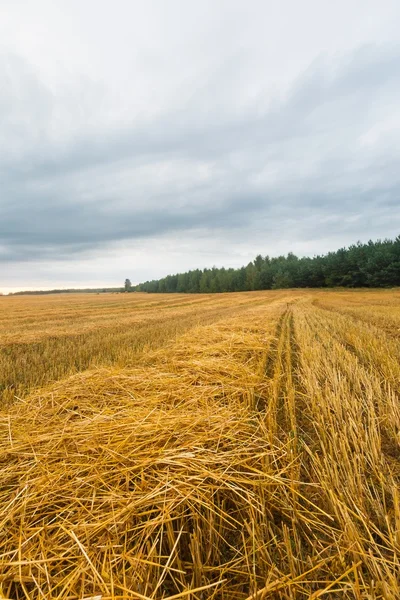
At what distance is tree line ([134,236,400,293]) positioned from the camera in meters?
51.5

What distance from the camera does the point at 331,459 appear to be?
82.3 inches

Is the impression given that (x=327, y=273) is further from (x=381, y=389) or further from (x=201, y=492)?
(x=201, y=492)

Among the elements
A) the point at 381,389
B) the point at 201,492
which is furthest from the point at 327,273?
the point at 201,492

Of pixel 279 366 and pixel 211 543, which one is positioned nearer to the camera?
pixel 211 543

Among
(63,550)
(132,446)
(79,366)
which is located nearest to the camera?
(63,550)

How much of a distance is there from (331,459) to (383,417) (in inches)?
45.7

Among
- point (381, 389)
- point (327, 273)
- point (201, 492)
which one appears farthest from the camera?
point (327, 273)

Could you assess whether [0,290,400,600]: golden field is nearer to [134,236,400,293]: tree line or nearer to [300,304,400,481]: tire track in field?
[300,304,400,481]: tire track in field

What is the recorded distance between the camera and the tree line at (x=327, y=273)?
5147 cm

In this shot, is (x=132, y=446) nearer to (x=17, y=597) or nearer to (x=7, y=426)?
(x=17, y=597)

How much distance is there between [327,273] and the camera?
204 ft

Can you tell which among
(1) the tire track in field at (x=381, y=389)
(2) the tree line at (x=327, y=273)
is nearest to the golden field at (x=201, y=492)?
(1) the tire track in field at (x=381, y=389)

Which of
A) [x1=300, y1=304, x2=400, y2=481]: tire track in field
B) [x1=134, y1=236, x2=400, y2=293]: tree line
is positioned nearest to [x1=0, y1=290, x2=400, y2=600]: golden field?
[x1=300, y1=304, x2=400, y2=481]: tire track in field

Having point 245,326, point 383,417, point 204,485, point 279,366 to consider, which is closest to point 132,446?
point 204,485
